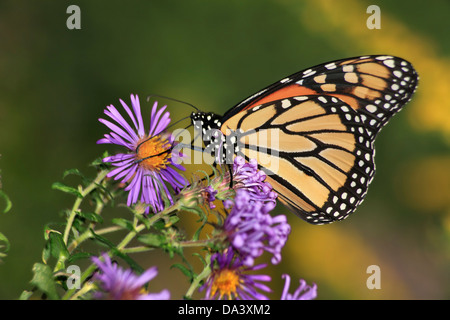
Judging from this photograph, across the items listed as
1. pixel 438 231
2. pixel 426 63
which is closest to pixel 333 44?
pixel 426 63

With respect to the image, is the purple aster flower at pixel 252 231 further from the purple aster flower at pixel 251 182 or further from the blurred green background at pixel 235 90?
the blurred green background at pixel 235 90

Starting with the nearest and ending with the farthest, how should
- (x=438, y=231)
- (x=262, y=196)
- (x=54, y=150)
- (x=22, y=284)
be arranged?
1. (x=262, y=196)
2. (x=22, y=284)
3. (x=54, y=150)
4. (x=438, y=231)

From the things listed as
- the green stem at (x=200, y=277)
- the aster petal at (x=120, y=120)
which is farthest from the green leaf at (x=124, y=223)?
the aster petal at (x=120, y=120)

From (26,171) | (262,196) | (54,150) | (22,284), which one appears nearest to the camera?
(262,196)

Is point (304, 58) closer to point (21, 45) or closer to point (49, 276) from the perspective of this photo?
point (21, 45)

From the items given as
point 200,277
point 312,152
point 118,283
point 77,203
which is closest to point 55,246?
point 77,203

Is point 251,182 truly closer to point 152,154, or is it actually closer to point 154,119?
point 152,154

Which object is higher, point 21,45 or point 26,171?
point 21,45
